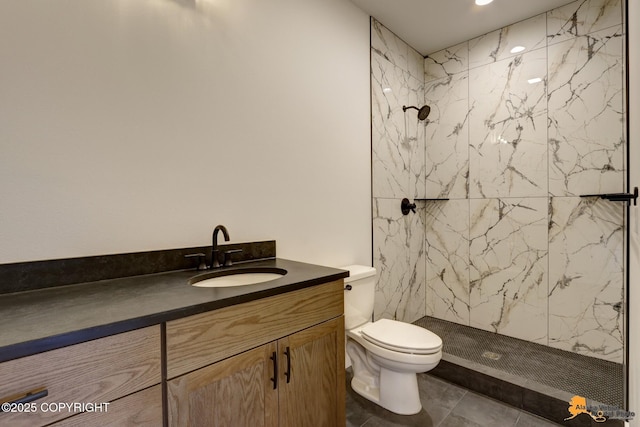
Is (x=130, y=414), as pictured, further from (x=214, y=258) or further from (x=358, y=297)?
(x=358, y=297)

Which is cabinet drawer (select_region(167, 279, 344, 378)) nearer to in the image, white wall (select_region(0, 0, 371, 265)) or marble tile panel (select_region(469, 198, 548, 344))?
white wall (select_region(0, 0, 371, 265))

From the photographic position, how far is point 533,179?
244cm

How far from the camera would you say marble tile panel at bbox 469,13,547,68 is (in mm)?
2410

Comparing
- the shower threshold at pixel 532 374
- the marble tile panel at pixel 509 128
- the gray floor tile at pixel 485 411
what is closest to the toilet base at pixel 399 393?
the gray floor tile at pixel 485 411

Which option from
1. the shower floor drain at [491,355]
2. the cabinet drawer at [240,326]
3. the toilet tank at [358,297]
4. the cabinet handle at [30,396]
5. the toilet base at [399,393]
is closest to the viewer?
the cabinet handle at [30,396]

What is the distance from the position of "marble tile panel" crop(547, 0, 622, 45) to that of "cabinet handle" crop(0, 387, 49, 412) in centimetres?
338

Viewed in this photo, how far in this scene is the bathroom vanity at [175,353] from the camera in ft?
2.23

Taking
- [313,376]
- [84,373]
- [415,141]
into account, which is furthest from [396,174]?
[84,373]

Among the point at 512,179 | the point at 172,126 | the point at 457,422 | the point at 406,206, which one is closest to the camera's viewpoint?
the point at 172,126

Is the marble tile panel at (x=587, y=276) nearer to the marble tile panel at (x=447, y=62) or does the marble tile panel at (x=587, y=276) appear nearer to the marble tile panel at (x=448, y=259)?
the marble tile panel at (x=448, y=259)

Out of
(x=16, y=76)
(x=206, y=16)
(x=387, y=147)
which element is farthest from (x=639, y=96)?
(x=16, y=76)

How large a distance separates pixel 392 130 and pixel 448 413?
6.86 ft

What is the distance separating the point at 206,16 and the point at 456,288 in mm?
2855

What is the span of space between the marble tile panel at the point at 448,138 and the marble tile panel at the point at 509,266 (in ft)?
0.98
